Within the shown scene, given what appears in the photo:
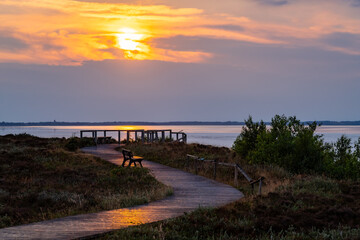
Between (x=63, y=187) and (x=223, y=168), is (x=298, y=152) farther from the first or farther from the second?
(x=63, y=187)

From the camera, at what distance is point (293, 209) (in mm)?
11906

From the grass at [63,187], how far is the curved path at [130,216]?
0.84 m

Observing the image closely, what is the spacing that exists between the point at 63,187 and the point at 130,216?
8284mm

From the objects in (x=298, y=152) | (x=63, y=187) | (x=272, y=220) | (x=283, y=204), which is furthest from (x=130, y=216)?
(x=298, y=152)

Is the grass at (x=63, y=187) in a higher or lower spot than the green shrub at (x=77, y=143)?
lower

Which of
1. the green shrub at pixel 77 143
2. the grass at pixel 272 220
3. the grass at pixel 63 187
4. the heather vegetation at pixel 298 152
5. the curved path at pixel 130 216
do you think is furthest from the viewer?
the green shrub at pixel 77 143

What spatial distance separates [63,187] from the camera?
1823cm

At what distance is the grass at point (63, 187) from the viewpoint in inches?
522

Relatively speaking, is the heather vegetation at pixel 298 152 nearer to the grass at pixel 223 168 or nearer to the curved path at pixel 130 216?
the grass at pixel 223 168

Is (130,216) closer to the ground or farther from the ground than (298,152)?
closer to the ground

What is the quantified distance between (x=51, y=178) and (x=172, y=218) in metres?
11.8

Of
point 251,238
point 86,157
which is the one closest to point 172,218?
point 251,238

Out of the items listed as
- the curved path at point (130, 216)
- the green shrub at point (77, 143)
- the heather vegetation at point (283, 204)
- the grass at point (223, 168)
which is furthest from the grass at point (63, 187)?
the green shrub at point (77, 143)

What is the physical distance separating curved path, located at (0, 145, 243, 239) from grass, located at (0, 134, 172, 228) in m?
0.84
